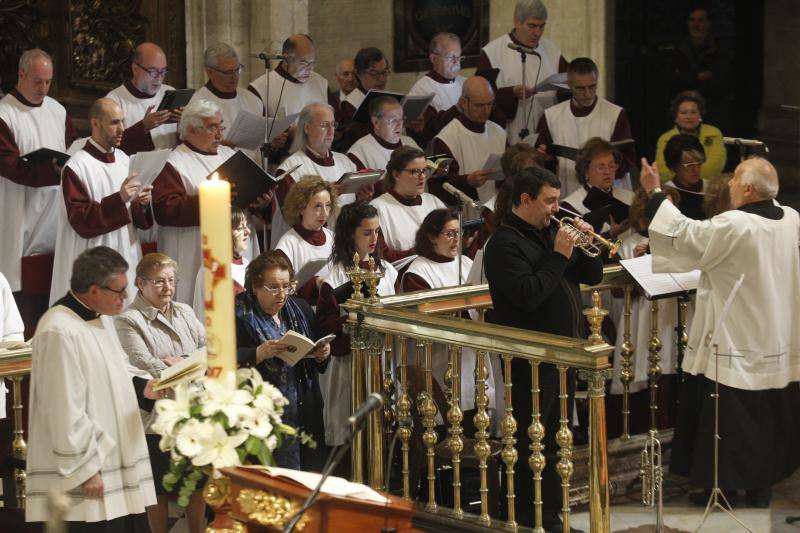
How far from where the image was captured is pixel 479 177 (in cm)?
914

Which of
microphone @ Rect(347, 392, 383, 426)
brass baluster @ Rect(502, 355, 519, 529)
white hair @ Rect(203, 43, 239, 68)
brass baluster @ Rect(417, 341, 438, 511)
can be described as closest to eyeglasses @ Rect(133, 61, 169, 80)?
white hair @ Rect(203, 43, 239, 68)

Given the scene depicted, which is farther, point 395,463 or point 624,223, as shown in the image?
point 624,223

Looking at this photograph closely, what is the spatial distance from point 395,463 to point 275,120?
11.8 ft

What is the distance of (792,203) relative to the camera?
11031mm

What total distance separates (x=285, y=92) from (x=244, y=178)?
3.17m

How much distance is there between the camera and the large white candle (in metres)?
3.05

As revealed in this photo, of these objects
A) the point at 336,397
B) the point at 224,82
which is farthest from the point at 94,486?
the point at 224,82

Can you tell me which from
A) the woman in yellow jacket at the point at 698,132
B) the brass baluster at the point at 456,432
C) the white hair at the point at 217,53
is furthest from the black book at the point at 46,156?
the woman in yellow jacket at the point at 698,132

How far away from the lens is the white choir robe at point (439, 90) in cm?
1083

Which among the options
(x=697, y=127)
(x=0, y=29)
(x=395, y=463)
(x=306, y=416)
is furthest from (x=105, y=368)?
(x=0, y=29)

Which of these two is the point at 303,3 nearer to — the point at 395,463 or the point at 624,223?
the point at 624,223

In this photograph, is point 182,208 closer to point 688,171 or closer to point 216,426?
point 688,171

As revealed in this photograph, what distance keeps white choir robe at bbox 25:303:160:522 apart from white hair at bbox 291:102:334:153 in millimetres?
4063

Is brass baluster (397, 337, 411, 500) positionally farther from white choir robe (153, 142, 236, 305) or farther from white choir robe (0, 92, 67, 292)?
white choir robe (0, 92, 67, 292)
